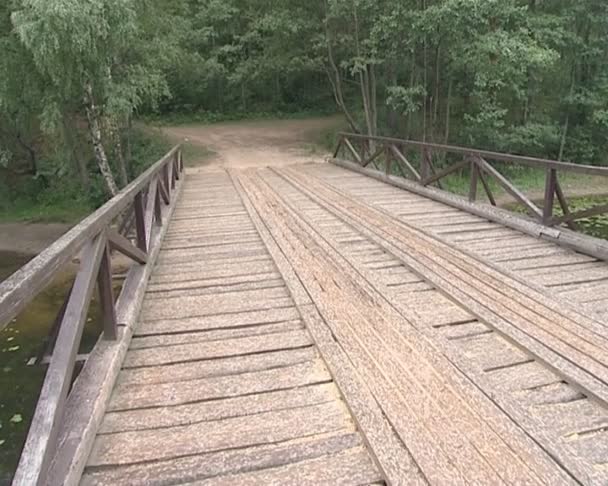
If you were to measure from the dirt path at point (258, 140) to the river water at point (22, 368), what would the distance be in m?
6.61

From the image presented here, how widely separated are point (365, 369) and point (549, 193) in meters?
3.21

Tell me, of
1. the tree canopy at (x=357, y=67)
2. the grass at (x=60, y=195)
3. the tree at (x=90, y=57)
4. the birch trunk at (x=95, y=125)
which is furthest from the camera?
the grass at (x=60, y=195)

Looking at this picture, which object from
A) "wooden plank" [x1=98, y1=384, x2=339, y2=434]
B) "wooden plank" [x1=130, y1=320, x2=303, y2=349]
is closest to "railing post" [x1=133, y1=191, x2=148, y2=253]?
"wooden plank" [x1=130, y1=320, x2=303, y2=349]

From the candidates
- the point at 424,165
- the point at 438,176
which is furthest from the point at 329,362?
the point at 424,165

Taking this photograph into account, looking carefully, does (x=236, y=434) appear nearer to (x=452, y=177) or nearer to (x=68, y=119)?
(x=68, y=119)

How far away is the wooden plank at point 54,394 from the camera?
1.47 m

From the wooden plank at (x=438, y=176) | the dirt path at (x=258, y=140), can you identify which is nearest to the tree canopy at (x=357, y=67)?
the dirt path at (x=258, y=140)

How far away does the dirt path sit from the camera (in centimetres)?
1395

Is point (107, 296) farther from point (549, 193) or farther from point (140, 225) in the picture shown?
point (549, 193)

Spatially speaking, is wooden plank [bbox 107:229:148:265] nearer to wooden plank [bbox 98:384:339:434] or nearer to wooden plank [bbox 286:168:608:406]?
wooden plank [bbox 98:384:339:434]

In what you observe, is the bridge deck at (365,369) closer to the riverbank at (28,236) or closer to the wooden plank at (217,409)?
the wooden plank at (217,409)

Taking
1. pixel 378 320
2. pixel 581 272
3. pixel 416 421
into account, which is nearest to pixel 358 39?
pixel 581 272

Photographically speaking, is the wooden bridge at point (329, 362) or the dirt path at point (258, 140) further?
the dirt path at point (258, 140)

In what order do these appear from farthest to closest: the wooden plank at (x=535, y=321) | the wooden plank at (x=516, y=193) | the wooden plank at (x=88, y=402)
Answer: the wooden plank at (x=516, y=193), the wooden plank at (x=535, y=321), the wooden plank at (x=88, y=402)
